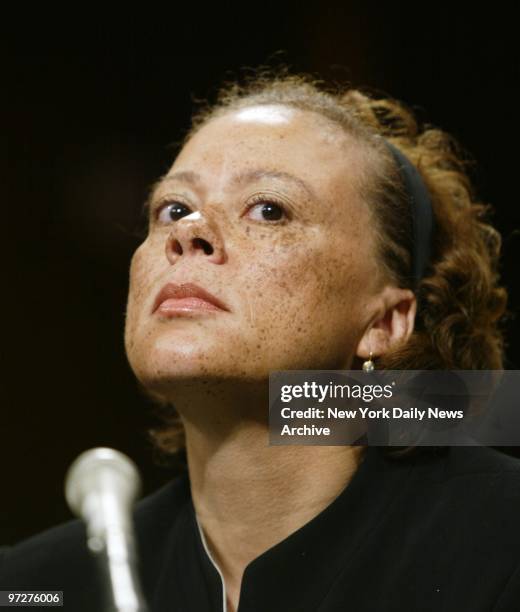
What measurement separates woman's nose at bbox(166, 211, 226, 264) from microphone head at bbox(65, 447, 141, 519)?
0.78ft

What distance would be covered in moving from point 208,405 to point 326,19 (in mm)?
575

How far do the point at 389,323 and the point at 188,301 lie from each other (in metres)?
0.28

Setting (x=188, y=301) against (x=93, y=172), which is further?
(x=93, y=172)

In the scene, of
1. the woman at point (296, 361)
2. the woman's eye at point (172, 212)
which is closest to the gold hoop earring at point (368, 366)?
the woman at point (296, 361)

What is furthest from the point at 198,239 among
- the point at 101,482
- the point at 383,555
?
the point at 383,555

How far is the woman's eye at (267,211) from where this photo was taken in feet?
3.10

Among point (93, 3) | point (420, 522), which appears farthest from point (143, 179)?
point (420, 522)

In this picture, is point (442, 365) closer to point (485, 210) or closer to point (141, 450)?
point (485, 210)

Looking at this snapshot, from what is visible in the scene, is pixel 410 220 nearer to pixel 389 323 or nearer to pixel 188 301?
pixel 389 323

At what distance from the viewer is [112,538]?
797 mm

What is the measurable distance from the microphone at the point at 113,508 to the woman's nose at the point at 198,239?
24cm

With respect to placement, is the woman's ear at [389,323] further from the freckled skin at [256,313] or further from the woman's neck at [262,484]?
the woman's neck at [262,484]

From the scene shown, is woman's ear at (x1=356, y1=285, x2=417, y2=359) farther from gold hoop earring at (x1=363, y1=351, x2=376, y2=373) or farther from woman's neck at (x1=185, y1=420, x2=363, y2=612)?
woman's neck at (x1=185, y1=420, x2=363, y2=612)

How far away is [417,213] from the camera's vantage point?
1074mm
